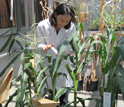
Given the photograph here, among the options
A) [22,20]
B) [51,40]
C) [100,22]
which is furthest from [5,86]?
[22,20]

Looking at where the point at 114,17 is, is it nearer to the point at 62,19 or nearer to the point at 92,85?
the point at 62,19

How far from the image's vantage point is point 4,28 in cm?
289

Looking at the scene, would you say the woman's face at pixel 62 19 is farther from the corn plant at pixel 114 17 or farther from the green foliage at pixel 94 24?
the green foliage at pixel 94 24

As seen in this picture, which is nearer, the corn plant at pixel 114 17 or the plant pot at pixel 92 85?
the corn plant at pixel 114 17

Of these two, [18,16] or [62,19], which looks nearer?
[62,19]

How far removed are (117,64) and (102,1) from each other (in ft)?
5.28

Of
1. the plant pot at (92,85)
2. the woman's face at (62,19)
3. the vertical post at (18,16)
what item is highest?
the vertical post at (18,16)


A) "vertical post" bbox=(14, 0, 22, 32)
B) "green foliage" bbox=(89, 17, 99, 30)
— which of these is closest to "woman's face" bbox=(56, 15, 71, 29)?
"green foliage" bbox=(89, 17, 99, 30)

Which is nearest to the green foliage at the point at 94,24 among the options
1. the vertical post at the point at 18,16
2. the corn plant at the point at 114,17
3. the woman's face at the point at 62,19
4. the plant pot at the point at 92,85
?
the corn plant at the point at 114,17

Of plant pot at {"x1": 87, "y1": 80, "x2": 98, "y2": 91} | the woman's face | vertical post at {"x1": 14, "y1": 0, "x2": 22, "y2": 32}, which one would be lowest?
plant pot at {"x1": 87, "y1": 80, "x2": 98, "y2": 91}

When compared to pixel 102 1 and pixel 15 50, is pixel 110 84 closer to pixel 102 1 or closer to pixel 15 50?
pixel 102 1

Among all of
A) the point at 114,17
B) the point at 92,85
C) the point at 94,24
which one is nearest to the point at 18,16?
the point at 94,24

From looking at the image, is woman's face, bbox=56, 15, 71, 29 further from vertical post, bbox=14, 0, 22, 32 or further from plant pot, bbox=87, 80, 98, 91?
vertical post, bbox=14, 0, 22, 32

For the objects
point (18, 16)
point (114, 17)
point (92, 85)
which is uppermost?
point (18, 16)
